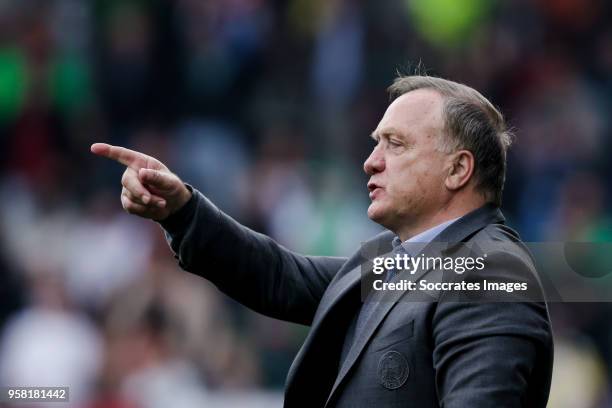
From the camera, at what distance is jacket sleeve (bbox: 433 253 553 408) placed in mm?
3354

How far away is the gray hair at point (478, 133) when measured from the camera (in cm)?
394

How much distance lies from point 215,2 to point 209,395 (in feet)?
14.4

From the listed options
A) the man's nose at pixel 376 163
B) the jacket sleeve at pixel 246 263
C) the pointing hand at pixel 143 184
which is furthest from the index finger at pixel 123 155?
the man's nose at pixel 376 163

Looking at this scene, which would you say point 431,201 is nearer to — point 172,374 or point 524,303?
point 524,303

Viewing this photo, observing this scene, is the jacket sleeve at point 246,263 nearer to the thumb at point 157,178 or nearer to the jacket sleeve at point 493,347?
the thumb at point 157,178

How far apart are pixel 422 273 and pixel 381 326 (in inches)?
8.2

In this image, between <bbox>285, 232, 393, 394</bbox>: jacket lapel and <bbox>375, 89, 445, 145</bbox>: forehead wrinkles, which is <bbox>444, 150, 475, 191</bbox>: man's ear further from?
<bbox>285, 232, 393, 394</bbox>: jacket lapel

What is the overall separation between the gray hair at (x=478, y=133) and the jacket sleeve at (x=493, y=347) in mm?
435

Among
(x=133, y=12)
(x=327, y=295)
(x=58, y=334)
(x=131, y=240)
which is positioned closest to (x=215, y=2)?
(x=133, y=12)

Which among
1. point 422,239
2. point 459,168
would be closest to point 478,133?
point 459,168

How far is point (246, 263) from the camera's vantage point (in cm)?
414

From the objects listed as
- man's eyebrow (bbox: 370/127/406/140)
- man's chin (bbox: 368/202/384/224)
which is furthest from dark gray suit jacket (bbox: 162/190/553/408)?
man's eyebrow (bbox: 370/127/406/140)

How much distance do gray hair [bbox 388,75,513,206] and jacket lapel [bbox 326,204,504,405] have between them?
0.09 metres

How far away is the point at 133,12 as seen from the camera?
36.2ft
